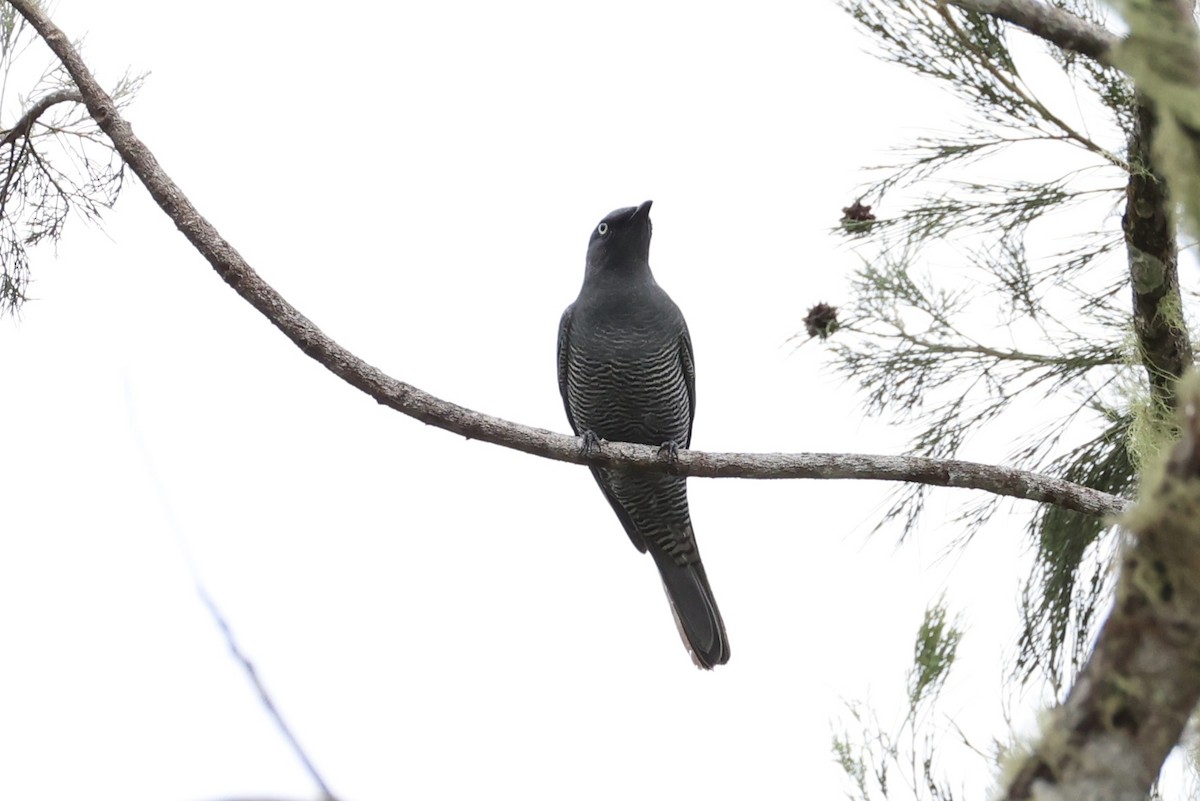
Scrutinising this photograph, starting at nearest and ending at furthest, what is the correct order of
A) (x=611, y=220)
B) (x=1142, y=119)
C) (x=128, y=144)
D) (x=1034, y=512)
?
(x=1142, y=119) → (x=128, y=144) → (x=1034, y=512) → (x=611, y=220)

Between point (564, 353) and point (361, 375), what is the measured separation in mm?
2246

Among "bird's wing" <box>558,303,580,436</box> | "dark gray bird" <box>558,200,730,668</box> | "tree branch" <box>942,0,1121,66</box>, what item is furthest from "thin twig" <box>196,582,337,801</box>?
"bird's wing" <box>558,303,580,436</box>

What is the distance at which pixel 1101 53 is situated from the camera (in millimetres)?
1762

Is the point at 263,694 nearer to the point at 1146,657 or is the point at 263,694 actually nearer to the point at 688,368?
the point at 1146,657

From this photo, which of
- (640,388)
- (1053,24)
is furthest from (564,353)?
(1053,24)

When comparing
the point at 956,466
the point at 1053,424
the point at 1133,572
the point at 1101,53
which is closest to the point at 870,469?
the point at 956,466

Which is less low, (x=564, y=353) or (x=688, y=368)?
(x=564, y=353)

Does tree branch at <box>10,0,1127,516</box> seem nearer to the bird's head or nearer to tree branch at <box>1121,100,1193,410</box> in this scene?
tree branch at <box>1121,100,1193,410</box>

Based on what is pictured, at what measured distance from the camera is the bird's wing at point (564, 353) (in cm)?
467

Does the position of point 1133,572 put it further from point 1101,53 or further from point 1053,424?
point 1053,424

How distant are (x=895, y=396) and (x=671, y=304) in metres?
1.69

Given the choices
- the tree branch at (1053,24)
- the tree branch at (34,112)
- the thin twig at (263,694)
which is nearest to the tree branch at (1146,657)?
the thin twig at (263,694)

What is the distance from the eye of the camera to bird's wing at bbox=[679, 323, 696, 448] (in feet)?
15.2

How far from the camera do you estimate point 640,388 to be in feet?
14.5
